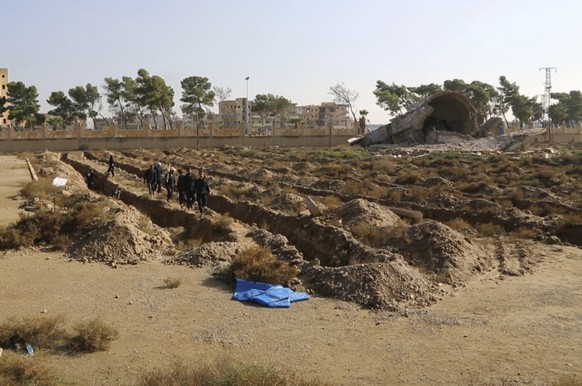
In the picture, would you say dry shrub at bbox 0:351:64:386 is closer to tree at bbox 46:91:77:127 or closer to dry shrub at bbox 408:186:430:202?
dry shrub at bbox 408:186:430:202

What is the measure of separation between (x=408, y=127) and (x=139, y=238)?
47.9m

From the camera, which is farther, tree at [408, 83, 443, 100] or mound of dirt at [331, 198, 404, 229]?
tree at [408, 83, 443, 100]

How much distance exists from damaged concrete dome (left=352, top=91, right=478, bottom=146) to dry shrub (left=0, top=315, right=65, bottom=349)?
5231 cm

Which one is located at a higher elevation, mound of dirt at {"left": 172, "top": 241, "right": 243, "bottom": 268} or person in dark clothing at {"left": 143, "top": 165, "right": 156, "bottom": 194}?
person in dark clothing at {"left": 143, "top": 165, "right": 156, "bottom": 194}

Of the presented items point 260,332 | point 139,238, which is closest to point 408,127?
point 139,238

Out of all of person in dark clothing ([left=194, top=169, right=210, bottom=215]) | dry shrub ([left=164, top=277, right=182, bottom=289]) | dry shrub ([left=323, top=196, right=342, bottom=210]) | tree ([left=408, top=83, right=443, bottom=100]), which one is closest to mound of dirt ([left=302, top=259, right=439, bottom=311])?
dry shrub ([left=164, top=277, right=182, bottom=289])

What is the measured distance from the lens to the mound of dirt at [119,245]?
13.4 m

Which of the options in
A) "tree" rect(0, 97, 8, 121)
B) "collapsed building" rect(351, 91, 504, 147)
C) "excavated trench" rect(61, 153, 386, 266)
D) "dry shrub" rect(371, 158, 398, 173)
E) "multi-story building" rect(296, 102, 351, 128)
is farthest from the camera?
"multi-story building" rect(296, 102, 351, 128)

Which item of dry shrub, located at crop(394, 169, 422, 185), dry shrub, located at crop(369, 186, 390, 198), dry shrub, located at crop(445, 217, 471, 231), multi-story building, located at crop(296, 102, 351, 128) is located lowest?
dry shrub, located at crop(445, 217, 471, 231)

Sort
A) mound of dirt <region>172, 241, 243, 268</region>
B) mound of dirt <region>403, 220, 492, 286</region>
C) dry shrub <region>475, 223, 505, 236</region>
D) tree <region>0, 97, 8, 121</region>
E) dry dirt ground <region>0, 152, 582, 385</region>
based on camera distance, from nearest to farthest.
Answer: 1. dry dirt ground <region>0, 152, 582, 385</region>
2. mound of dirt <region>403, 220, 492, 286</region>
3. mound of dirt <region>172, 241, 243, 268</region>
4. dry shrub <region>475, 223, 505, 236</region>
5. tree <region>0, 97, 8, 121</region>

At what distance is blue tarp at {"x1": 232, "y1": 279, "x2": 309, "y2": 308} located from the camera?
10.4m

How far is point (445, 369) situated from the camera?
773 cm

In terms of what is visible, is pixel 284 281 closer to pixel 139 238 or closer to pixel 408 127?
pixel 139 238

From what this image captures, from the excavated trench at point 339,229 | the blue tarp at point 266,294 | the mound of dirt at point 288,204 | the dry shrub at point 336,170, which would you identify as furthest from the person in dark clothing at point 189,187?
the dry shrub at point 336,170
